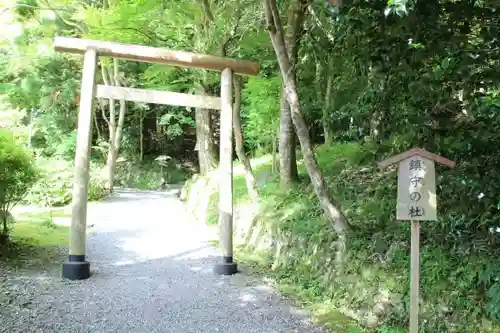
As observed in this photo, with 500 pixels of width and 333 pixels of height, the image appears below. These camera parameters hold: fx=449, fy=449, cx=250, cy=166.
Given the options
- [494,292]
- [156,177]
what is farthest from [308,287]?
[156,177]

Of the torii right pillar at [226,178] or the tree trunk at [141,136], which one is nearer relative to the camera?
the torii right pillar at [226,178]

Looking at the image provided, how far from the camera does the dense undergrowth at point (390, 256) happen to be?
152 inches

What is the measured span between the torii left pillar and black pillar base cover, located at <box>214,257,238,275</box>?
181cm

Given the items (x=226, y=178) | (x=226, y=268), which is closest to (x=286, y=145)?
(x=226, y=178)

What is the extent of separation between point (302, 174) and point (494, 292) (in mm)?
5839

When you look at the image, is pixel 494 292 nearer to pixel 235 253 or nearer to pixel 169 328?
pixel 169 328

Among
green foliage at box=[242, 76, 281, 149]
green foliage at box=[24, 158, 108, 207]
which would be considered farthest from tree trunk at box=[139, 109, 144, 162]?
green foliage at box=[242, 76, 281, 149]

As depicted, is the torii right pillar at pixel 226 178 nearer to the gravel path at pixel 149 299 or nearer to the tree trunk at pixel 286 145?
the gravel path at pixel 149 299

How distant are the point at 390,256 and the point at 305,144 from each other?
5.84 ft

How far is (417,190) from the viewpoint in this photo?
3705 mm

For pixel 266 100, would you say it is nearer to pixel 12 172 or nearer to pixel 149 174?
pixel 12 172

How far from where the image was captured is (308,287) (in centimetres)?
566

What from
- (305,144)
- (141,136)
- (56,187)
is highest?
(141,136)

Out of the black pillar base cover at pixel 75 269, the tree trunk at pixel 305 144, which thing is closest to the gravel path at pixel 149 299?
the black pillar base cover at pixel 75 269
